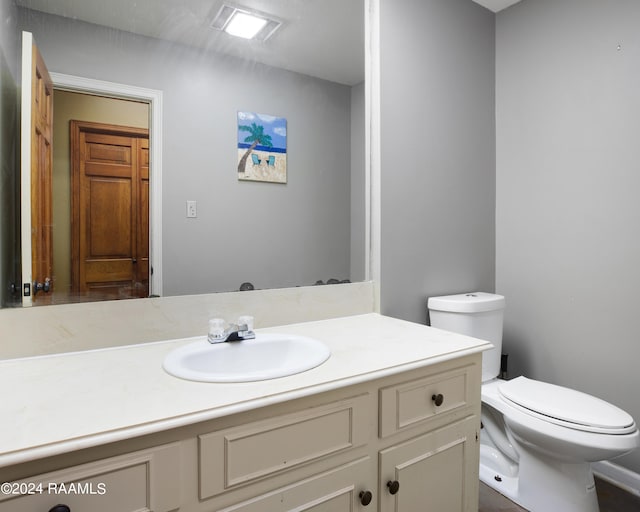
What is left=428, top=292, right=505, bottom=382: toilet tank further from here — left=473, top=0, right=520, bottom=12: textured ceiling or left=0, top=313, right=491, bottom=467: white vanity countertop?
left=473, top=0, right=520, bottom=12: textured ceiling

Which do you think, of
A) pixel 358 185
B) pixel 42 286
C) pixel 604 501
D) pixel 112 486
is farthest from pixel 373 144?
pixel 604 501

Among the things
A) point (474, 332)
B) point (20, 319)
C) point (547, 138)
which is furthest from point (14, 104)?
point (547, 138)

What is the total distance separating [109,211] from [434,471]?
1.25 metres

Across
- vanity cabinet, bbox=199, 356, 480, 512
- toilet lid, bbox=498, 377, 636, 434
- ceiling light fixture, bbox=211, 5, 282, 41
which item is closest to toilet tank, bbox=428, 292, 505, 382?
toilet lid, bbox=498, 377, 636, 434

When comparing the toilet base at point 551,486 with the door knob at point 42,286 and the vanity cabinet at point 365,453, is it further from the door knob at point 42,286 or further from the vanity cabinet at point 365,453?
the door knob at point 42,286

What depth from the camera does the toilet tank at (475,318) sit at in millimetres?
1801

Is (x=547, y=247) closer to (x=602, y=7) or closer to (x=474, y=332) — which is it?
(x=474, y=332)

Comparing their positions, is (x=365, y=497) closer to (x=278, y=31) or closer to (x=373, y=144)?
(x=373, y=144)

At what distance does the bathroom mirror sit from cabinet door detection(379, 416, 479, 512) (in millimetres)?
712

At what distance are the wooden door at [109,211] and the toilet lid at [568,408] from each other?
1460 millimetres

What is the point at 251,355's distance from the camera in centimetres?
125

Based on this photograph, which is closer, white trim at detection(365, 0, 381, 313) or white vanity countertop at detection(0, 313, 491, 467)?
white vanity countertop at detection(0, 313, 491, 467)

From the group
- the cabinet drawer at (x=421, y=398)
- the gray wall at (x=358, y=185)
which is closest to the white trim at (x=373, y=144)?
the gray wall at (x=358, y=185)

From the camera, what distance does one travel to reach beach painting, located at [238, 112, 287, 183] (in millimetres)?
1425
